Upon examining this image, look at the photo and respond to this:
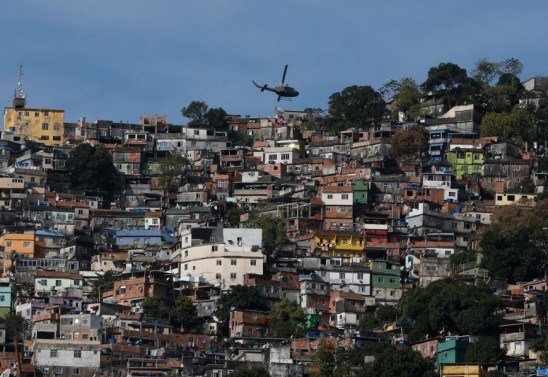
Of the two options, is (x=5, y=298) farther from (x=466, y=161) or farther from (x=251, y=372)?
(x=466, y=161)

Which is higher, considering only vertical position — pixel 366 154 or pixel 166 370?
pixel 366 154

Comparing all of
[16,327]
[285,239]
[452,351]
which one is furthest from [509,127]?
[16,327]

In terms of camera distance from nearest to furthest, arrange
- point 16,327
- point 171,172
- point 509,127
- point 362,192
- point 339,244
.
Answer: point 16,327
point 339,244
point 362,192
point 171,172
point 509,127

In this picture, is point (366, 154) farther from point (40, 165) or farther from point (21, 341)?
point (21, 341)

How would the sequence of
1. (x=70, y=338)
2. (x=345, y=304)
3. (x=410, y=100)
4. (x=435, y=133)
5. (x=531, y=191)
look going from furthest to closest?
(x=410, y=100) < (x=435, y=133) < (x=531, y=191) < (x=345, y=304) < (x=70, y=338)

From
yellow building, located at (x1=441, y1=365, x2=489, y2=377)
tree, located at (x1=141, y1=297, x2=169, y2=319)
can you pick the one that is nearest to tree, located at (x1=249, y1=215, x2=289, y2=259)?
tree, located at (x1=141, y1=297, x2=169, y2=319)

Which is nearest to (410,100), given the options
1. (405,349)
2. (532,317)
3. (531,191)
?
(531,191)
